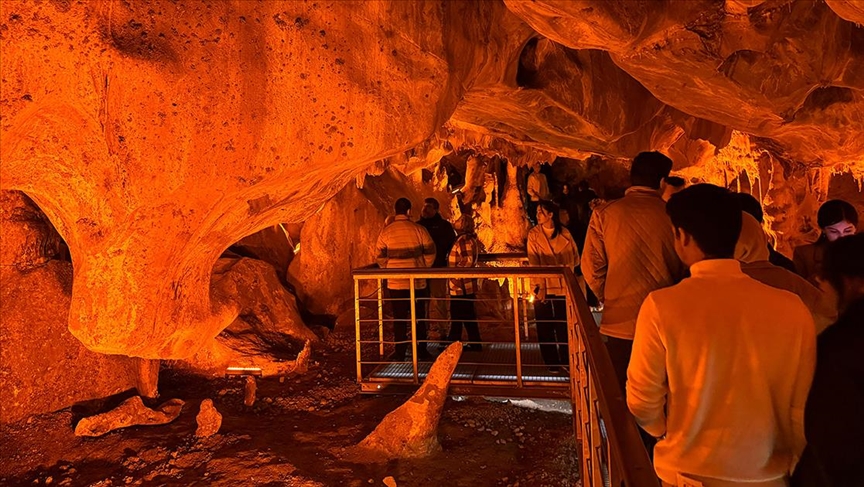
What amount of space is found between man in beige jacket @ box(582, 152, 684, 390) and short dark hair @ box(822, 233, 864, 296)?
97 cm

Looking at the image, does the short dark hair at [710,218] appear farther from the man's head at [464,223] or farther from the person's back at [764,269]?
the man's head at [464,223]

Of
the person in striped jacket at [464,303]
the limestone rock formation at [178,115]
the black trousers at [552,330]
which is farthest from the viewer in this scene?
the person in striped jacket at [464,303]

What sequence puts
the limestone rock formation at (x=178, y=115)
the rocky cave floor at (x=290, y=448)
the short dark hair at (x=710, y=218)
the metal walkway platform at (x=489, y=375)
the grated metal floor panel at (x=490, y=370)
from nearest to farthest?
the short dark hair at (x=710, y=218), the limestone rock formation at (x=178, y=115), the rocky cave floor at (x=290, y=448), the metal walkway platform at (x=489, y=375), the grated metal floor panel at (x=490, y=370)

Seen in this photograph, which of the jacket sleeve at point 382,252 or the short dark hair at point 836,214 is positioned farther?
the jacket sleeve at point 382,252

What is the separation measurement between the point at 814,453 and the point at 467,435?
386cm

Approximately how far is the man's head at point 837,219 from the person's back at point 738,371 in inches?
82.8

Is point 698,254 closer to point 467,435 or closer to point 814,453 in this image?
point 814,453

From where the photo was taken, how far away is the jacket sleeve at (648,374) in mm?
1459

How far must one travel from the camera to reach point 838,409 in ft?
4.21

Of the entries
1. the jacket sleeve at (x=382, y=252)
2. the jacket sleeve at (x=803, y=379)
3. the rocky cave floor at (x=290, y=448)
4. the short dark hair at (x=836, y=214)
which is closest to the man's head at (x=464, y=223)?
the jacket sleeve at (x=382, y=252)

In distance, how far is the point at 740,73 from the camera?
183 inches

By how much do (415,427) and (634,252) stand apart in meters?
2.72

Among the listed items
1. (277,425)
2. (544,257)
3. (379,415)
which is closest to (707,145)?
(544,257)

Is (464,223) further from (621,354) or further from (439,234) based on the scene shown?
(621,354)
